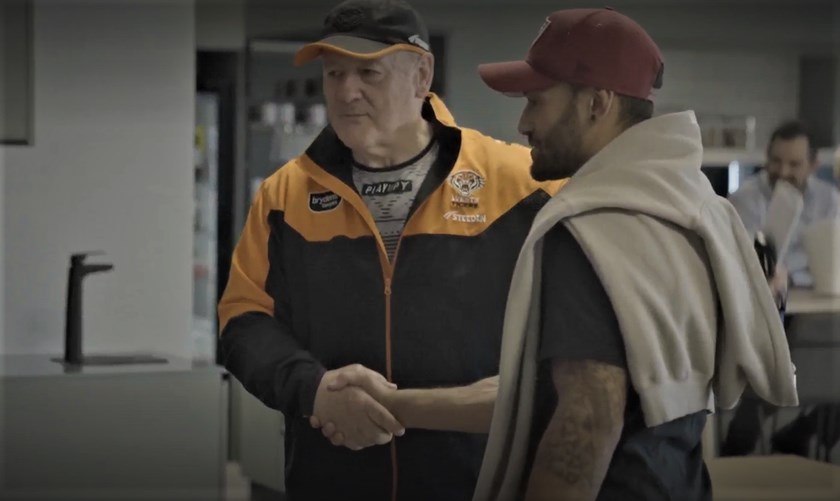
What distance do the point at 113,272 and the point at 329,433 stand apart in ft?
2.27

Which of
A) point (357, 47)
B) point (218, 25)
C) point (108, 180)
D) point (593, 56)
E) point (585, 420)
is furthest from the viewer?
point (108, 180)

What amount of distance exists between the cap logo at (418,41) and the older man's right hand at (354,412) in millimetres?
487

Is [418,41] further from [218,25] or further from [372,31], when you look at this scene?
[218,25]

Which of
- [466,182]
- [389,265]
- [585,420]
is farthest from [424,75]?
[585,420]

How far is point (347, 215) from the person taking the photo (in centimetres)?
168

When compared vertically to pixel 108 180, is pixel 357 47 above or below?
above

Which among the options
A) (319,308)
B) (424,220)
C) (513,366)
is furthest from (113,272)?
(513,366)

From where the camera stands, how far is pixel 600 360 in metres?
1.32

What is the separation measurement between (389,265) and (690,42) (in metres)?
0.64

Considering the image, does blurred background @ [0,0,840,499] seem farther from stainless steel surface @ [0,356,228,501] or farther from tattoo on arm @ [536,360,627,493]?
tattoo on arm @ [536,360,627,493]

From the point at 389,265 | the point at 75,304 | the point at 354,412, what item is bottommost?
the point at 354,412

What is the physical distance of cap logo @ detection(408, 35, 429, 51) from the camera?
5.42 feet

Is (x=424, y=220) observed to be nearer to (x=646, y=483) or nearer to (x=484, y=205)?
(x=484, y=205)

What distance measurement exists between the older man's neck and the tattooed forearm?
0.48m
